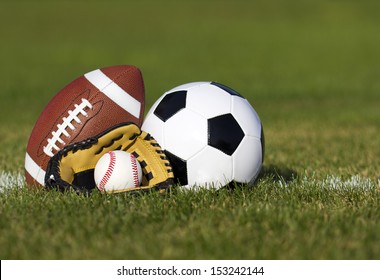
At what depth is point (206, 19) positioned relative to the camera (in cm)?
3097

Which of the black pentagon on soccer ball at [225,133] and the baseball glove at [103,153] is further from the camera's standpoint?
the black pentagon on soccer ball at [225,133]

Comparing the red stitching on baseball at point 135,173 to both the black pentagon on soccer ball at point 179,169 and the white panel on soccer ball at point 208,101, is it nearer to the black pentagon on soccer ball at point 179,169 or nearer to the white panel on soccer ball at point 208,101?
the black pentagon on soccer ball at point 179,169

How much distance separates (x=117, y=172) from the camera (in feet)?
13.8

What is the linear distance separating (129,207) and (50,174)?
2.58 feet

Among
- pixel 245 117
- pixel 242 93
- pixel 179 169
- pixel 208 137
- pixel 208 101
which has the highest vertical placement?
pixel 208 101

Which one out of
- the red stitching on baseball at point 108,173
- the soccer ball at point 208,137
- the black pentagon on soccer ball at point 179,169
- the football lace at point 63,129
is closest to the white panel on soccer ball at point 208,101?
the soccer ball at point 208,137

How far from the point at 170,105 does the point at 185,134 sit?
312 millimetres

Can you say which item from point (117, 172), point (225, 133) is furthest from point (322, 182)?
point (117, 172)

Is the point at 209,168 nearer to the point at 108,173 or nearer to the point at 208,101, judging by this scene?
the point at 208,101

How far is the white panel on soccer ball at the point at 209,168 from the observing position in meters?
4.39

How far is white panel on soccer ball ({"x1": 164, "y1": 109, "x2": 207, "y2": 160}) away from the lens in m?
4.41

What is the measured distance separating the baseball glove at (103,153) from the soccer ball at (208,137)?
136mm

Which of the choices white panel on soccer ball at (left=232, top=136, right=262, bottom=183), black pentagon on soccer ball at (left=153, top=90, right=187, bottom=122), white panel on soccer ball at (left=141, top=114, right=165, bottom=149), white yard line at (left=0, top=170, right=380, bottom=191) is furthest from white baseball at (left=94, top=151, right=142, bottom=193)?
white yard line at (left=0, top=170, right=380, bottom=191)

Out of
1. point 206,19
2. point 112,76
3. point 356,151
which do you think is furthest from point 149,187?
point 206,19
